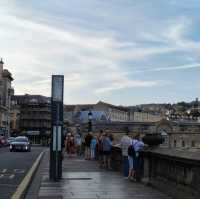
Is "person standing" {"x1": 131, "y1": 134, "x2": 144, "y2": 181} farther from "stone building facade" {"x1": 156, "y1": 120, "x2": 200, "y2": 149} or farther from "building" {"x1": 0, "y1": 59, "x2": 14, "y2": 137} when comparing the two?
"building" {"x1": 0, "y1": 59, "x2": 14, "y2": 137}

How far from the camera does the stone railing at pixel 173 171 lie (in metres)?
13.9

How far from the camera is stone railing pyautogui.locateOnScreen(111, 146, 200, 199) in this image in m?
13.9

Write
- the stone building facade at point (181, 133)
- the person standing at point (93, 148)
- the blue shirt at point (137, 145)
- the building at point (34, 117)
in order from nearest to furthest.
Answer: the blue shirt at point (137, 145) → the person standing at point (93, 148) → the stone building facade at point (181, 133) → the building at point (34, 117)

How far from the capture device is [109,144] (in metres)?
28.6

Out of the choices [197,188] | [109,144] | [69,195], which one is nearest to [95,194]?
[69,195]

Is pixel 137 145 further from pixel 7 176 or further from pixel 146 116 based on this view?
pixel 146 116

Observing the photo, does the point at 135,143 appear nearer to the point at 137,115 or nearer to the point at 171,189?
the point at 171,189

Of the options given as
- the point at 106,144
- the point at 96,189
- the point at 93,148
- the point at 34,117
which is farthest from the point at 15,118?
the point at 96,189

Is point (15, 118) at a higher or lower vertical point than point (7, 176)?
higher

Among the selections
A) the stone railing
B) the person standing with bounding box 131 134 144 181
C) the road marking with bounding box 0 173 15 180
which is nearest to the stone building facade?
the road marking with bounding box 0 173 15 180

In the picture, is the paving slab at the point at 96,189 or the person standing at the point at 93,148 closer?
the paving slab at the point at 96,189

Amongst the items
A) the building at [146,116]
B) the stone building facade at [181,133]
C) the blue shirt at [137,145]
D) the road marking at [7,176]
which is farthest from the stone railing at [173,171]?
the building at [146,116]

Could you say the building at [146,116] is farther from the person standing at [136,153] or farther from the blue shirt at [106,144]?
the person standing at [136,153]

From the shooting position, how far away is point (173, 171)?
16188 millimetres
